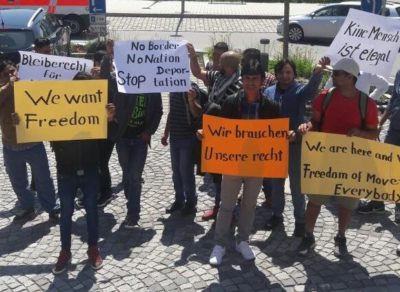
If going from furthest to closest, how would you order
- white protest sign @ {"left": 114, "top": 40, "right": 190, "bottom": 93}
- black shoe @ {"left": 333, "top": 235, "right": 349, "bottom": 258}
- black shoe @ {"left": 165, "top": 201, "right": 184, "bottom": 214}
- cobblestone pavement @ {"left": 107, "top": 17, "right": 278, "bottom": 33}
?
cobblestone pavement @ {"left": 107, "top": 17, "right": 278, "bottom": 33}, black shoe @ {"left": 165, "top": 201, "right": 184, "bottom": 214}, white protest sign @ {"left": 114, "top": 40, "right": 190, "bottom": 93}, black shoe @ {"left": 333, "top": 235, "right": 349, "bottom": 258}

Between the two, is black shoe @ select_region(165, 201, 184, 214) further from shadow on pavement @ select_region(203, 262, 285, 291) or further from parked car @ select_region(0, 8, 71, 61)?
parked car @ select_region(0, 8, 71, 61)

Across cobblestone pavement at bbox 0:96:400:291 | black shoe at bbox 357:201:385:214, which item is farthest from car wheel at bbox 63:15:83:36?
black shoe at bbox 357:201:385:214

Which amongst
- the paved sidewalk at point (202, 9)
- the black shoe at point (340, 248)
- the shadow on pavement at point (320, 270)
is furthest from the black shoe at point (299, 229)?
the paved sidewalk at point (202, 9)

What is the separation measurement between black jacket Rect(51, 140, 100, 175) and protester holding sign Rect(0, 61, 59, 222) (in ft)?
2.87

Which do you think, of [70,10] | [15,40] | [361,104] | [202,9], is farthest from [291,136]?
[202,9]

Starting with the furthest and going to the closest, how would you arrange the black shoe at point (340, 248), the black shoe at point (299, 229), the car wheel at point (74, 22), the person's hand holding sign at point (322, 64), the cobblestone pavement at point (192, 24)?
1. the cobblestone pavement at point (192, 24)
2. the car wheel at point (74, 22)
3. the black shoe at point (299, 229)
4. the black shoe at point (340, 248)
5. the person's hand holding sign at point (322, 64)

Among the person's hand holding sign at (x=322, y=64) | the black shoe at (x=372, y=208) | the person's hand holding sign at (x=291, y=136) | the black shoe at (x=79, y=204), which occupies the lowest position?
the black shoe at (x=79, y=204)

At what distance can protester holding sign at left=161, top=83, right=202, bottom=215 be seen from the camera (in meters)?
5.55

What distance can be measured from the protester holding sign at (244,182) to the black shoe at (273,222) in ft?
2.00

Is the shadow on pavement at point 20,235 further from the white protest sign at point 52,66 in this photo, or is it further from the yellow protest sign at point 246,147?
the yellow protest sign at point 246,147

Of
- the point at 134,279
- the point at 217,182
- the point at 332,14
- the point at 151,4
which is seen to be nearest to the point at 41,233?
the point at 134,279

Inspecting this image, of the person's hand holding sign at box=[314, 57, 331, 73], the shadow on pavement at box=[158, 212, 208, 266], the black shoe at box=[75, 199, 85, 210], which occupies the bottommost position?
the shadow on pavement at box=[158, 212, 208, 266]

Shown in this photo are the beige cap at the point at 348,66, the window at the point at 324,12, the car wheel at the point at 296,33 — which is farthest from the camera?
the car wheel at the point at 296,33

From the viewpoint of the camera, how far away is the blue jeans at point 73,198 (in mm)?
4906
